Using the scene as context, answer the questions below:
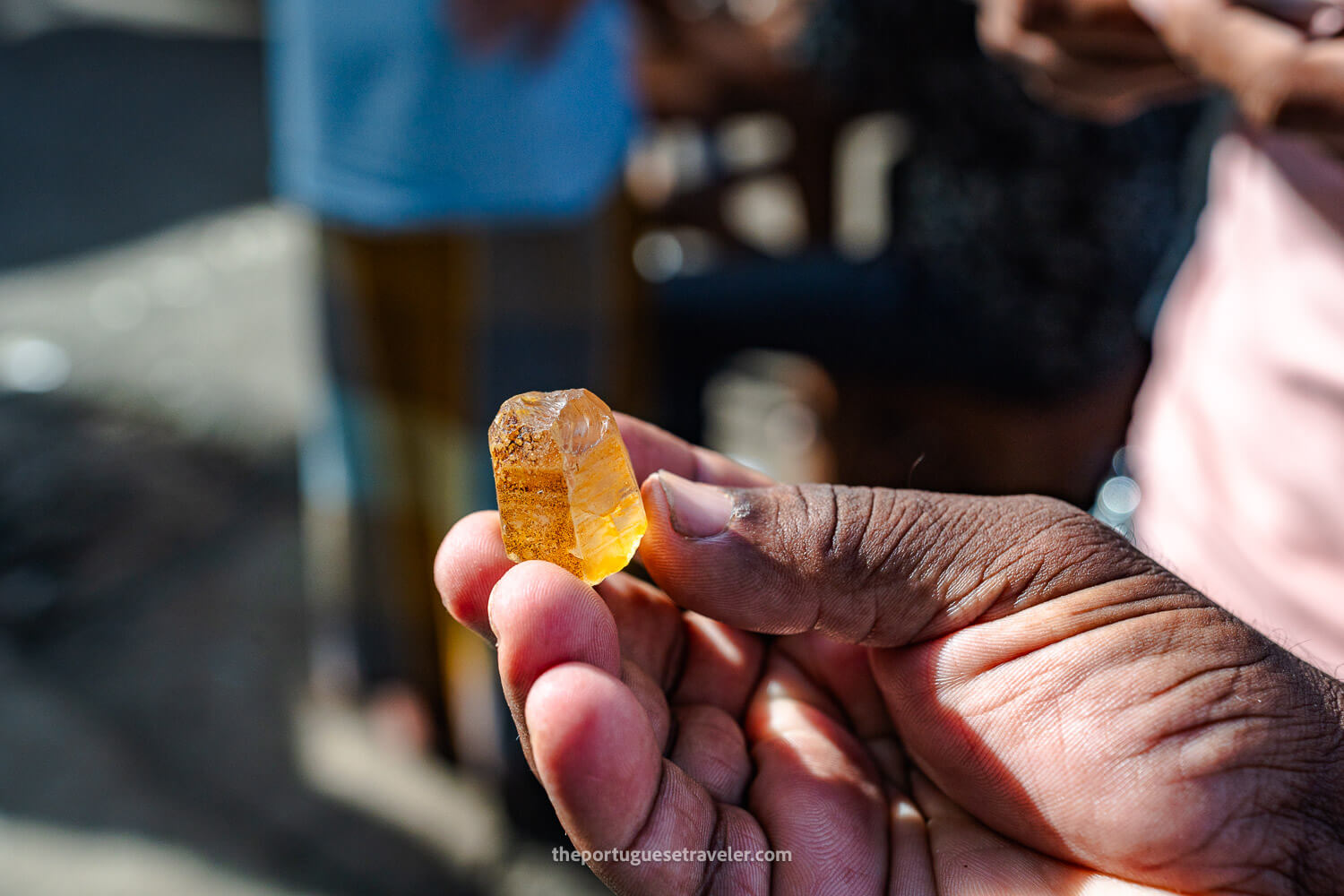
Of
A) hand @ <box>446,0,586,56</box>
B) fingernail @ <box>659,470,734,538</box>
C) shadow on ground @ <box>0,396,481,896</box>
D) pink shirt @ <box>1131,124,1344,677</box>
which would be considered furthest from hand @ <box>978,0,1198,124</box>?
shadow on ground @ <box>0,396,481,896</box>

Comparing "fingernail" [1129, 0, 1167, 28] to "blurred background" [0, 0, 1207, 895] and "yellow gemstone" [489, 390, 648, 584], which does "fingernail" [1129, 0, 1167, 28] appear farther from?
"yellow gemstone" [489, 390, 648, 584]

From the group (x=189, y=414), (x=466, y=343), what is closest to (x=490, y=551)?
(x=466, y=343)

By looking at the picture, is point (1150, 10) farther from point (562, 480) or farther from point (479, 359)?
point (479, 359)

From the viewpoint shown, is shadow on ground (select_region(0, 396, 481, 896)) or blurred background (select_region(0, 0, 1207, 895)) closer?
blurred background (select_region(0, 0, 1207, 895))

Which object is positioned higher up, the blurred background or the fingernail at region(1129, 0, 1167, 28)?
the fingernail at region(1129, 0, 1167, 28)

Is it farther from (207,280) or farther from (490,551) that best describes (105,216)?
(490,551)

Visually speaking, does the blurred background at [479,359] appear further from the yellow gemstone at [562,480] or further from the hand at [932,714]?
the yellow gemstone at [562,480]
